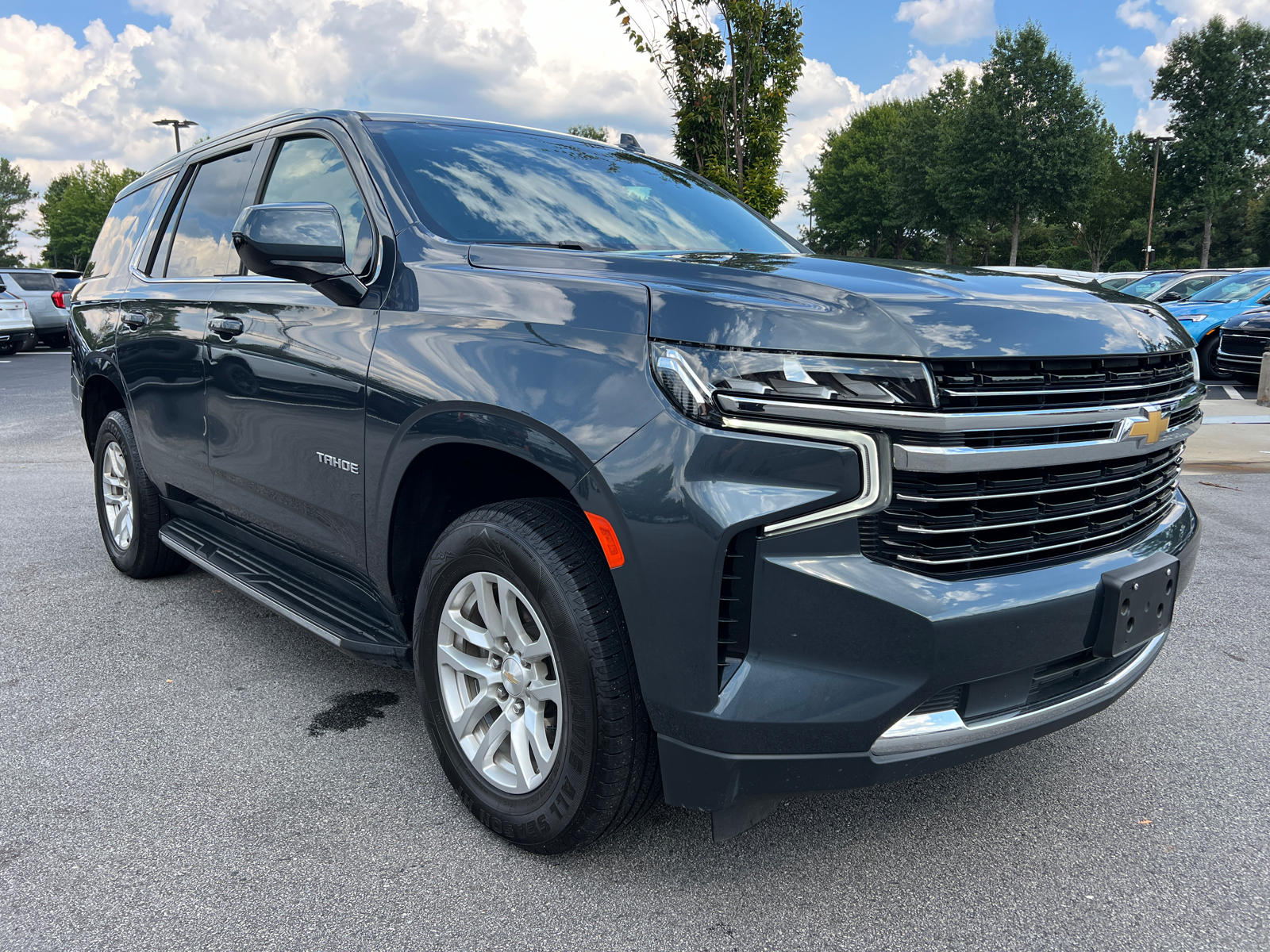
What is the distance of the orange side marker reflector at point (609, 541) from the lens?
1935 millimetres

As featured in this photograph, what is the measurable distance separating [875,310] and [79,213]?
90.1 m

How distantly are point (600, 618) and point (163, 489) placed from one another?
2.89 m

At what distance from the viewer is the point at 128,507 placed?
454 cm

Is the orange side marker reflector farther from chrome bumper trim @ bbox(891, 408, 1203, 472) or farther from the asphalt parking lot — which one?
the asphalt parking lot

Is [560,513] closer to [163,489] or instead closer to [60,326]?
[163,489]

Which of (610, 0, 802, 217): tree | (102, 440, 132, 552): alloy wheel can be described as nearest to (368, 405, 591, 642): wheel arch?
(102, 440, 132, 552): alloy wheel

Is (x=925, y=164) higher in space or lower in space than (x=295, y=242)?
higher

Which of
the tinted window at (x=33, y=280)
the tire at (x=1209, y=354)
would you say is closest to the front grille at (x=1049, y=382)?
the tire at (x=1209, y=354)

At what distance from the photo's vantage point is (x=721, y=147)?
34.2 ft

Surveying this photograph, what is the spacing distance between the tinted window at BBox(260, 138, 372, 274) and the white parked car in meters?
19.6

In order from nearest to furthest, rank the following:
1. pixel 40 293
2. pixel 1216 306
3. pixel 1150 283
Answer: pixel 1216 306 < pixel 1150 283 < pixel 40 293

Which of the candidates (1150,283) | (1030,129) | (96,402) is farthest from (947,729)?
(1030,129)

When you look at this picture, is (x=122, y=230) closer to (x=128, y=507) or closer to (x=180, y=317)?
(x=128, y=507)

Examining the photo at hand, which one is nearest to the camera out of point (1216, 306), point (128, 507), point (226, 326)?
point (226, 326)
